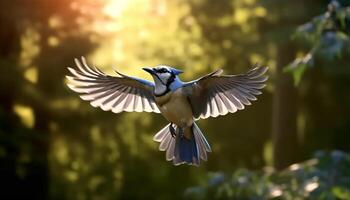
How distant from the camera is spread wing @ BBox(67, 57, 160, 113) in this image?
206 centimetres

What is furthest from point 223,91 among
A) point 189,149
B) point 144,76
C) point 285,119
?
point 285,119

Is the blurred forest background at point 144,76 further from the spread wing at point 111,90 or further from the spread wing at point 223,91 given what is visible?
the spread wing at point 223,91

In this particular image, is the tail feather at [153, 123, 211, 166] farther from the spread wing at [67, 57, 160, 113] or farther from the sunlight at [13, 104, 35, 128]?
the sunlight at [13, 104, 35, 128]

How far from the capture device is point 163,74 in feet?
5.58

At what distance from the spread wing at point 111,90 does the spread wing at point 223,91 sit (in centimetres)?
15

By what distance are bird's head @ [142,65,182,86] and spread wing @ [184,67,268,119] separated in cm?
12

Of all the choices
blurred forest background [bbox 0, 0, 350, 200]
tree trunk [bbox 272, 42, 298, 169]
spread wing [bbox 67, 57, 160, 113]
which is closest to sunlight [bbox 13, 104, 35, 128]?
blurred forest background [bbox 0, 0, 350, 200]

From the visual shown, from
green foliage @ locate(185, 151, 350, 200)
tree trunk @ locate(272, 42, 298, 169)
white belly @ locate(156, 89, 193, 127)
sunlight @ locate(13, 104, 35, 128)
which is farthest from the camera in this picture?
sunlight @ locate(13, 104, 35, 128)

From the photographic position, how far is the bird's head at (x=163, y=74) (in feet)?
5.55

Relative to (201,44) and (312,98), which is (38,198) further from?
(312,98)

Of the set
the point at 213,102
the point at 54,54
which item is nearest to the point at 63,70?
the point at 54,54

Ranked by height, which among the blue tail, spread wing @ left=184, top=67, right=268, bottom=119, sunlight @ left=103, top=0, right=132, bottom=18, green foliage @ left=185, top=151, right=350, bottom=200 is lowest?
the blue tail

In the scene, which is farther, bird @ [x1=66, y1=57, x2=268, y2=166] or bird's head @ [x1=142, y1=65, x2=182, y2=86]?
bird @ [x1=66, y1=57, x2=268, y2=166]

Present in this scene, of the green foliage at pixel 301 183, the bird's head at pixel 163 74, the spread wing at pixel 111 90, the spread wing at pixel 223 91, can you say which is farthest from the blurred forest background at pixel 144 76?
the bird's head at pixel 163 74
